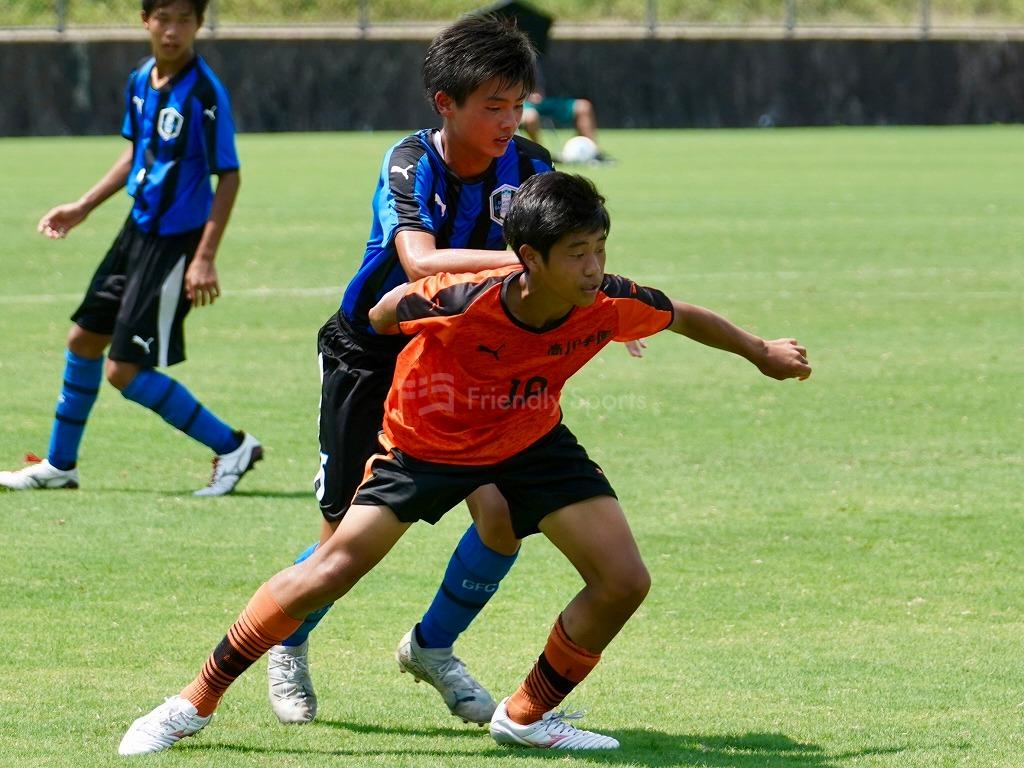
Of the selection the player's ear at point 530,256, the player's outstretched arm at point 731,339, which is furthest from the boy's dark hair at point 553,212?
the player's outstretched arm at point 731,339

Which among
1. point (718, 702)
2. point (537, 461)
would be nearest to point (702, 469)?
point (718, 702)

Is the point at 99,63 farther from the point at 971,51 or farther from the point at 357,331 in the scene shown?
the point at 357,331

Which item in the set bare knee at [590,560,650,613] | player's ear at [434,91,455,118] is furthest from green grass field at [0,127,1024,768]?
player's ear at [434,91,455,118]

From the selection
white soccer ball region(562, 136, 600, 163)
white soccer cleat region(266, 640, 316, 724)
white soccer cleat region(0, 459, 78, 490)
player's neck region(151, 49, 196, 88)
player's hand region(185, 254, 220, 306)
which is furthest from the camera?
white soccer ball region(562, 136, 600, 163)

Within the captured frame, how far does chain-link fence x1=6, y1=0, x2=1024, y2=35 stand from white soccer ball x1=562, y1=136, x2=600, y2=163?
8.45 m

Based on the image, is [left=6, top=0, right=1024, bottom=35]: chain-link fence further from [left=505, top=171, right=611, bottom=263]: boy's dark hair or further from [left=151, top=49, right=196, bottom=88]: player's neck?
[left=505, top=171, right=611, bottom=263]: boy's dark hair

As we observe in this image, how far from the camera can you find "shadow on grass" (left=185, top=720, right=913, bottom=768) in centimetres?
423

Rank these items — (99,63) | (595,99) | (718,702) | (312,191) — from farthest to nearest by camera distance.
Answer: (595,99), (99,63), (312,191), (718,702)

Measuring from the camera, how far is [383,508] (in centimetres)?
422

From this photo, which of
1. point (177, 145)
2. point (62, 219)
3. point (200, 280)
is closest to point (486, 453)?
point (200, 280)

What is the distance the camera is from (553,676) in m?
4.40

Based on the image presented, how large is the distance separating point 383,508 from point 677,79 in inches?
1096

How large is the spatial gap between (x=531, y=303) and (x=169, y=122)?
3542mm

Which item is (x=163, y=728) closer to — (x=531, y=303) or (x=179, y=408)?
(x=531, y=303)
